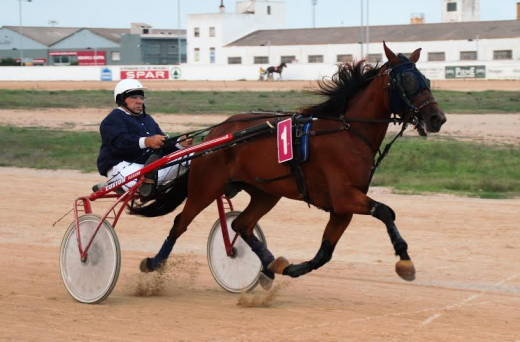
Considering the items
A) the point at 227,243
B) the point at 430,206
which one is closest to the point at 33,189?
the point at 430,206

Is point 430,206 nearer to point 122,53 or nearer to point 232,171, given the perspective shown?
point 232,171

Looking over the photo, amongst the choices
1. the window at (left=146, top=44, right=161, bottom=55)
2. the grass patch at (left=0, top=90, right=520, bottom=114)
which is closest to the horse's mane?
the grass patch at (left=0, top=90, right=520, bottom=114)

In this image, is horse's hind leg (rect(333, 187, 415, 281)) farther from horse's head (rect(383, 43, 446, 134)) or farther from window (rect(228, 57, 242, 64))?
window (rect(228, 57, 242, 64))

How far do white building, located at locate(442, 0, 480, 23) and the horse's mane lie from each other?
79650mm

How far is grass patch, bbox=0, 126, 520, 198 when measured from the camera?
49.4 ft

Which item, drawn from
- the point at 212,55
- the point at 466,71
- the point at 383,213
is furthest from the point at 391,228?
the point at 212,55

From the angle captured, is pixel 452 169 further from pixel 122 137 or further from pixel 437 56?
pixel 437 56

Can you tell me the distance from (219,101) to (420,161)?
19.0m

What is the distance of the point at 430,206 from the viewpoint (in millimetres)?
13148

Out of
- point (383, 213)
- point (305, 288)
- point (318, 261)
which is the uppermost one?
point (383, 213)

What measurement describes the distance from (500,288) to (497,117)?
733 inches

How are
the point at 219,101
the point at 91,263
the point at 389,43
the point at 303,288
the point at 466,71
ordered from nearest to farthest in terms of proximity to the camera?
the point at 91,263 < the point at 303,288 < the point at 219,101 < the point at 466,71 < the point at 389,43

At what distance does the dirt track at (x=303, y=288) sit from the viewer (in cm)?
658

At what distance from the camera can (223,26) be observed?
83.4m
